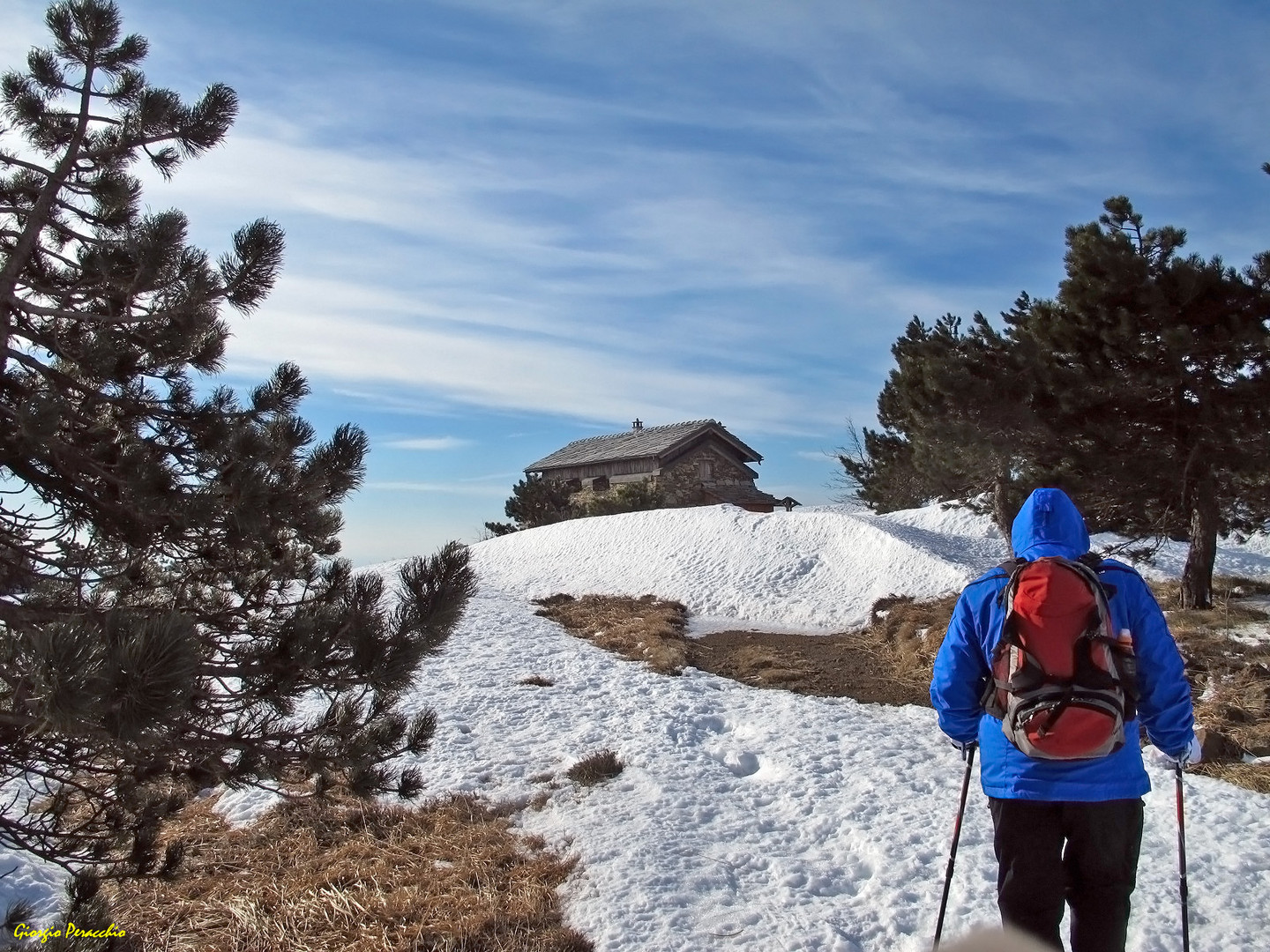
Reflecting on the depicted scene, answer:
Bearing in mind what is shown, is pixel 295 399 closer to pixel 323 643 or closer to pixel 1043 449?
pixel 323 643

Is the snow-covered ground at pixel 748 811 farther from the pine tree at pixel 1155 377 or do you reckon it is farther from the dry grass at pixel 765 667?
the pine tree at pixel 1155 377

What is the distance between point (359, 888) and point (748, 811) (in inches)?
103

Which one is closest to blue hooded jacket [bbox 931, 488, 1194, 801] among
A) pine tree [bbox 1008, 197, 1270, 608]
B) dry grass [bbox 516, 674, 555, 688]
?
dry grass [bbox 516, 674, 555, 688]

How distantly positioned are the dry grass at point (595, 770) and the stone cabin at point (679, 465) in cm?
2054

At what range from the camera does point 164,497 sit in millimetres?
3375

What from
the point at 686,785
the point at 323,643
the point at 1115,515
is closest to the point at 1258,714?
the point at 686,785

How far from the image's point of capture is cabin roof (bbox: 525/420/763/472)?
28875mm

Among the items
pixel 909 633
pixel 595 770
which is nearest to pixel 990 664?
pixel 595 770

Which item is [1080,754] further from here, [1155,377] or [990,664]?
[1155,377]

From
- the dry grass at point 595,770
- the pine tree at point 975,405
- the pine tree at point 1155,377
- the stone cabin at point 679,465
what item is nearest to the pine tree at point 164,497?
the dry grass at point 595,770

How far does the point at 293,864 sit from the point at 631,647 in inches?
269

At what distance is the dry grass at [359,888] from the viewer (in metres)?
4.49

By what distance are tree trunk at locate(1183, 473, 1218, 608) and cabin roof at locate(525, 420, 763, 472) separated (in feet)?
59.1
